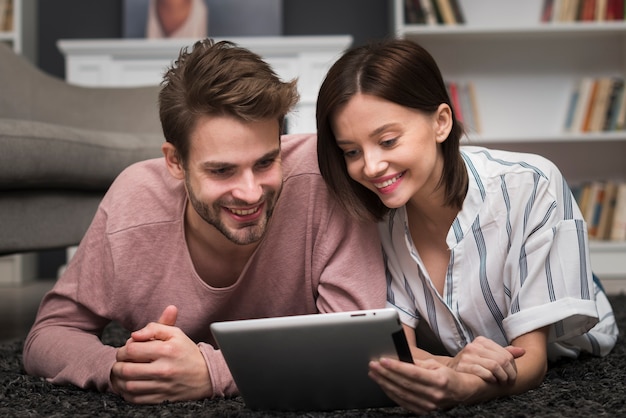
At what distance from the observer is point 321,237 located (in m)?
1.41

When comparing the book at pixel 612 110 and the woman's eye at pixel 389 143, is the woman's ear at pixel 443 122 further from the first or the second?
the book at pixel 612 110

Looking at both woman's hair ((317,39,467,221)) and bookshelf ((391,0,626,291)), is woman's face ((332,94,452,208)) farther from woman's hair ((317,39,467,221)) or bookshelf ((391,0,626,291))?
bookshelf ((391,0,626,291))

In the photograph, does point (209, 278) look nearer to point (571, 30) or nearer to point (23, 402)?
point (23, 402)

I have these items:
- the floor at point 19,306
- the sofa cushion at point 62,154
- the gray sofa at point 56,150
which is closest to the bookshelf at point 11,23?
the gray sofa at point 56,150

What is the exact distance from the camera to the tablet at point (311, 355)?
1.00 meters

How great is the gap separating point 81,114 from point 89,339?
65.2 inches

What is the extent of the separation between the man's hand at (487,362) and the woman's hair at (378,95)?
311 millimetres

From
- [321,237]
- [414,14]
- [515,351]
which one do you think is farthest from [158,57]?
[515,351]

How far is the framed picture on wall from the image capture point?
12.2ft

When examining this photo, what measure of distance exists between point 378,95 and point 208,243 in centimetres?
41

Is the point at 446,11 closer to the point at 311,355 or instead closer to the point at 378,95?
the point at 378,95

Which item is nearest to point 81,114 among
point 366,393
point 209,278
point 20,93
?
point 20,93

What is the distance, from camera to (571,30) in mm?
3432

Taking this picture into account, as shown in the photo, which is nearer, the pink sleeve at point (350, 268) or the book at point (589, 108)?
the pink sleeve at point (350, 268)
